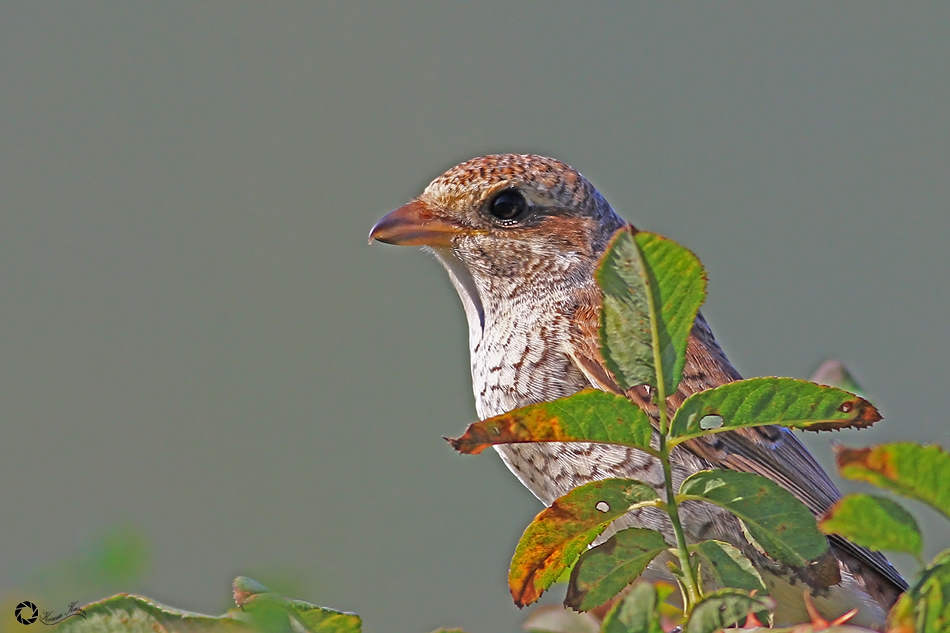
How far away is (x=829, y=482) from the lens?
310 centimetres

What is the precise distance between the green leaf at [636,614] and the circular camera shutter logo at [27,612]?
1.96 feet

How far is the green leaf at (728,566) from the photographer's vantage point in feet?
3.80

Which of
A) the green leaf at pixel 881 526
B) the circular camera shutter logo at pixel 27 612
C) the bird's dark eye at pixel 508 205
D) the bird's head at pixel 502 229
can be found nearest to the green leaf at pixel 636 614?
the green leaf at pixel 881 526

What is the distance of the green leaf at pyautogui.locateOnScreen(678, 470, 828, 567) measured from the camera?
108 cm

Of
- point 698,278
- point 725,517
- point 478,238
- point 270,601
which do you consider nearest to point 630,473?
point 725,517

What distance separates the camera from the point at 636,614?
0.90m

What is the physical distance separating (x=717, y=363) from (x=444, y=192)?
40.2 inches

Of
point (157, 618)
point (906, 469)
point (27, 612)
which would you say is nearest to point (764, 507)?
point (906, 469)

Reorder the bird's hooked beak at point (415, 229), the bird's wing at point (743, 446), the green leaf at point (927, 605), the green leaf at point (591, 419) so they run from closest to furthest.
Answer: the green leaf at point (927, 605), the green leaf at point (591, 419), the bird's wing at point (743, 446), the bird's hooked beak at point (415, 229)

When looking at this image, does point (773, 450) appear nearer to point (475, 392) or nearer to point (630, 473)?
point (630, 473)

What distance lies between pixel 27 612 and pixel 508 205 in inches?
97.0

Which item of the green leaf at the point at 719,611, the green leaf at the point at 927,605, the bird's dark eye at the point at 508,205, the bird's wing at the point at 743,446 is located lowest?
the bird's wing at the point at 743,446

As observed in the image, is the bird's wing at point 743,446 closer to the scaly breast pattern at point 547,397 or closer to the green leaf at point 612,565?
the scaly breast pattern at point 547,397

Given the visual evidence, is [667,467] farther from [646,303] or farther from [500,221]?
[500,221]
